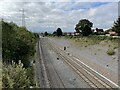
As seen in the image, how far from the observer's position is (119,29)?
63.1m

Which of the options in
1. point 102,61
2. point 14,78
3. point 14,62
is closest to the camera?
point 14,78

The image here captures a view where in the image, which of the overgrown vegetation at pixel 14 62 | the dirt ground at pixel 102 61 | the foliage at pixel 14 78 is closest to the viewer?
the foliage at pixel 14 78

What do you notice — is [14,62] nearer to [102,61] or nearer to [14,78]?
[14,78]

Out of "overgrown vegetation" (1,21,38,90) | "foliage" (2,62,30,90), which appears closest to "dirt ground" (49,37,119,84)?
"overgrown vegetation" (1,21,38,90)

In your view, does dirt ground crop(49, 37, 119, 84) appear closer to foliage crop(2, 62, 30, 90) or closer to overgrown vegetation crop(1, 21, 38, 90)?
overgrown vegetation crop(1, 21, 38, 90)

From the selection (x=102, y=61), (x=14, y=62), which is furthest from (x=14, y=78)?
(x=102, y=61)

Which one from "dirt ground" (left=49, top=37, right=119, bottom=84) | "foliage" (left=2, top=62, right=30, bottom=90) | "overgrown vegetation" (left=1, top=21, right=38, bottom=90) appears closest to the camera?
"foliage" (left=2, top=62, right=30, bottom=90)

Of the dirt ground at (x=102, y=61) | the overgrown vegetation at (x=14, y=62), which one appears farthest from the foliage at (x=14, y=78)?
the dirt ground at (x=102, y=61)

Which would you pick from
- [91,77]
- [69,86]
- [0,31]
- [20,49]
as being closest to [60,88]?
[69,86]

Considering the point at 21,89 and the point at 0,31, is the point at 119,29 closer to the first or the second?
the point at 0,31

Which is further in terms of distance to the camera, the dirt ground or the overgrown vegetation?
the dirt ground

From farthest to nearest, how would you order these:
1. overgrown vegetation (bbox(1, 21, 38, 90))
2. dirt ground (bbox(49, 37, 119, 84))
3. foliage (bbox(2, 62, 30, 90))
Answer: dirt ground (bbox(49, 37, 119, 84)) < overgrown vegetation (bbox(1, 21, 38, 90)) < foliage (bbox(2, 62, 30, 90))

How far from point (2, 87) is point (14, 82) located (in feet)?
2.27

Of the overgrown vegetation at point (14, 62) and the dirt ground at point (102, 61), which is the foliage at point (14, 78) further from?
the dirt ground at point (102, 61)
